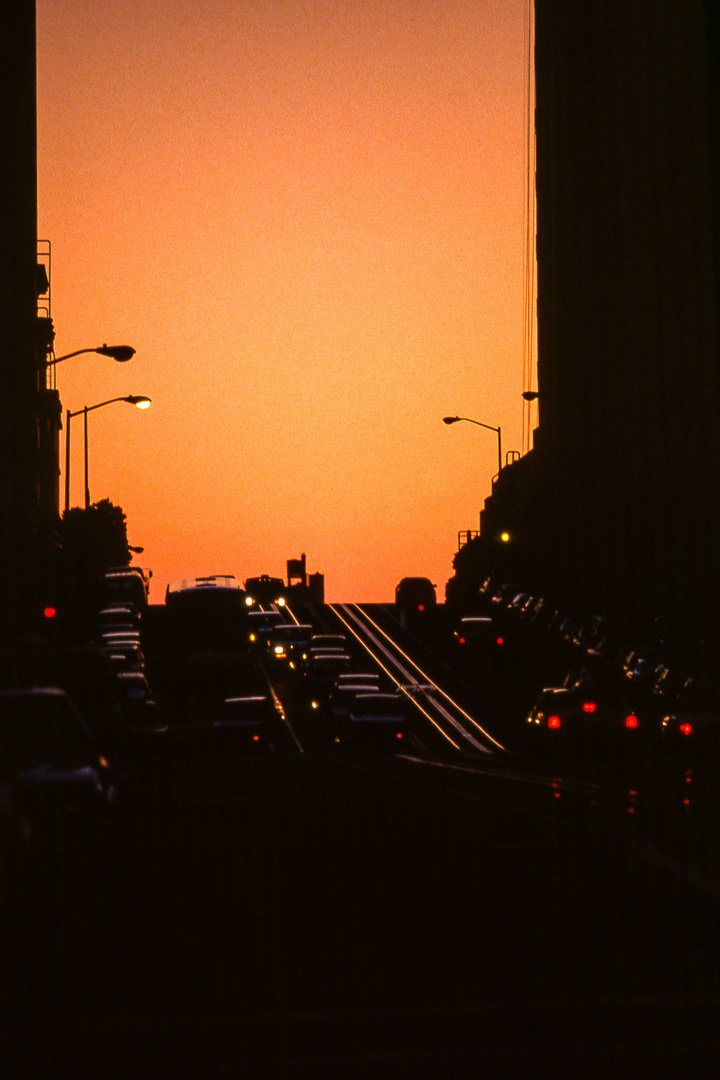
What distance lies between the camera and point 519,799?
63.2ft

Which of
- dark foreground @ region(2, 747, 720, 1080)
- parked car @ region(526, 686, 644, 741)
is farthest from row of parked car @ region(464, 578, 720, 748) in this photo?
dark foreground @ region(2, 747, 720, 1080)

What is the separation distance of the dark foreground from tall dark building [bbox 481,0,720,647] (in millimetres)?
50866

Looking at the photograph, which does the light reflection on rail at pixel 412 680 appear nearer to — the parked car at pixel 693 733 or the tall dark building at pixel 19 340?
the parked car at pixel 693 733

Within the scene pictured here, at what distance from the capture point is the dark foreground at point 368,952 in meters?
6.47

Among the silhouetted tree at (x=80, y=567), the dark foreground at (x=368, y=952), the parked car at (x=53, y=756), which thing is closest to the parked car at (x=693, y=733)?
the dark foreground at (x=368, y=952)

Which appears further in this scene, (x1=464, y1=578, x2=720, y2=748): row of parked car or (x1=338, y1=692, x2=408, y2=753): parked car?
(x1=338, y1=692, x2=408, y2=753): parked car

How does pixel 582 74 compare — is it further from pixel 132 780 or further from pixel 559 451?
pixel 132 780

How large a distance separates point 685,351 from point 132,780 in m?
79.1

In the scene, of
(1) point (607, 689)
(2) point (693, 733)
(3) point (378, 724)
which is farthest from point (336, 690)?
(2) point (693, 733)

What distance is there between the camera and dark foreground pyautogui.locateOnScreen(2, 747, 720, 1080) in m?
6.47

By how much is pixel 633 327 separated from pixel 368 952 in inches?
3860

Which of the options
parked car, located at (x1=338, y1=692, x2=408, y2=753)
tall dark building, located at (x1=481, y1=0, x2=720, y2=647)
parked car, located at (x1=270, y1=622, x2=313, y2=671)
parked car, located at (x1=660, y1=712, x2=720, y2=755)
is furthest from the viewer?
tall dark building, located at (x1=481, y1=0, x2=720, y2=647)

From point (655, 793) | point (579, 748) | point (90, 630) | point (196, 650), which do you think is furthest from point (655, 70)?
point (655, 793)

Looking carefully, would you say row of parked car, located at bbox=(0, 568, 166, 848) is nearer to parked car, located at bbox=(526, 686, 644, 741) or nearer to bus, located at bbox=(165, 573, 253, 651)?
parked car, located at bbox=(526, 686, 644, 741)
